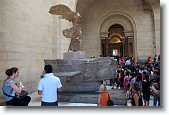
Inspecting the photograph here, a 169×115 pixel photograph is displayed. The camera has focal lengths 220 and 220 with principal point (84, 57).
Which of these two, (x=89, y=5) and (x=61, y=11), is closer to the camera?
(x=61, y=11)

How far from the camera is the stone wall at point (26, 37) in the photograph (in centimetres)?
595

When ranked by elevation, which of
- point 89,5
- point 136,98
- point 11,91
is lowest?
point 136,98

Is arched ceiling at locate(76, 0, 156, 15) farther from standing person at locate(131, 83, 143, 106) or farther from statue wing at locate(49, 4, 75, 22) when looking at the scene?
standing person at locate(131, 83, 143, 106)

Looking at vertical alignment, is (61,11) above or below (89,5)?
below

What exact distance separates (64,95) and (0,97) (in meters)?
1.61

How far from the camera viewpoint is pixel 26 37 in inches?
284

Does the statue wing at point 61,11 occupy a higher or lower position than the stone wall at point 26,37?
higher

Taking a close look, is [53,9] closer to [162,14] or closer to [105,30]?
[162,14]

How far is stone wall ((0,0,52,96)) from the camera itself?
19.5ft

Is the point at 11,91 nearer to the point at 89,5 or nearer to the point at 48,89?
the point at 48,89

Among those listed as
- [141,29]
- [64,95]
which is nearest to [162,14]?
[64,95]

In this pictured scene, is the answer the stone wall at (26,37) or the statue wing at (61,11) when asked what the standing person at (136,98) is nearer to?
the stone wall at (26,37)

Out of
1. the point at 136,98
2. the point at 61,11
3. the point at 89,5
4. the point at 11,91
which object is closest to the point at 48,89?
the point at 11,91

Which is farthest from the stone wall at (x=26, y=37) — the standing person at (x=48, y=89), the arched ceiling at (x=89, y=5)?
the arched ceiling at (x=89, y=5)
